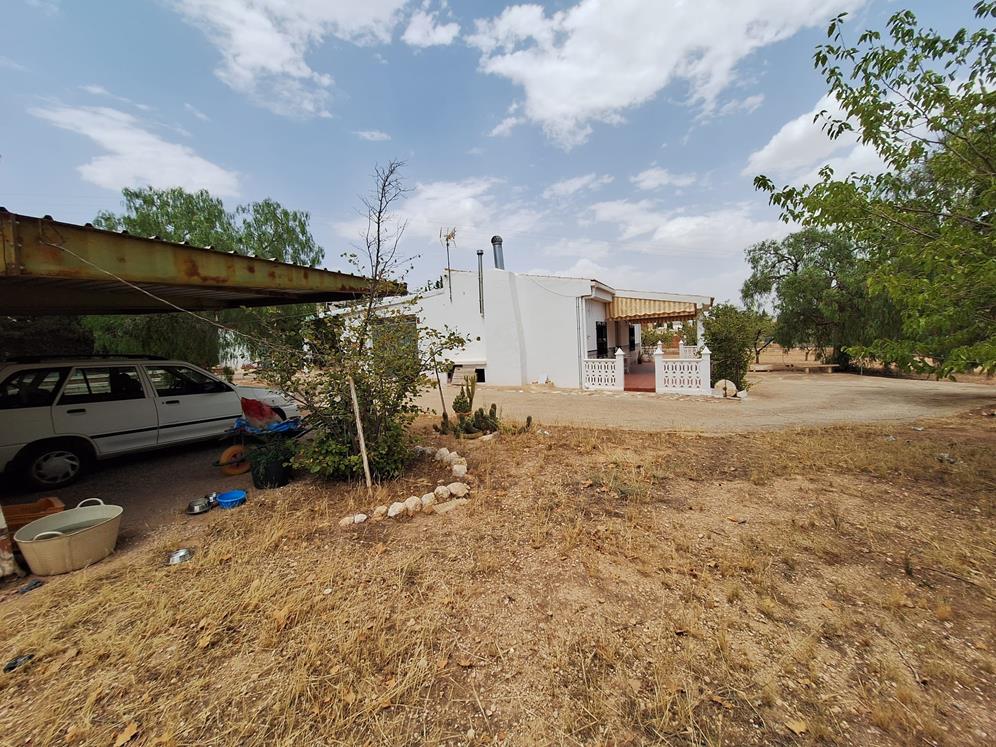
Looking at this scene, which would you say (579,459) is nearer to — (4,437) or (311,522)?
(311,522)

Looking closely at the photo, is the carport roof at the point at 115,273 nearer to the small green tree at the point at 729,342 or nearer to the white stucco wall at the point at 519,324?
the white stucco wall at the point at 519,324

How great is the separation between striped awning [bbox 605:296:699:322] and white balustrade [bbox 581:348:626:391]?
274 cm

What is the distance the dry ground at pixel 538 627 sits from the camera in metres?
1.84

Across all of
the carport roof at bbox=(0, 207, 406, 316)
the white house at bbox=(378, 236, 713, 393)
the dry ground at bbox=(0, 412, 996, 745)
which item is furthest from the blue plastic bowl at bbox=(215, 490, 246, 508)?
the white house at bbox=(378, 236, 713, 393)

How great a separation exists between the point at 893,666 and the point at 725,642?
830mm

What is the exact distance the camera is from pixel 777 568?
299 cm

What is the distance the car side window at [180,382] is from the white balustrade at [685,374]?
34.0 ft

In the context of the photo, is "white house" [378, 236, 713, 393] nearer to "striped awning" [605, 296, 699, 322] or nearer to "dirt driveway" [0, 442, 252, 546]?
"striped awning" [605, 296, 699, 322]

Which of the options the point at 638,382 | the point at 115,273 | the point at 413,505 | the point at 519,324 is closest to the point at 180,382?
the point at 115,273

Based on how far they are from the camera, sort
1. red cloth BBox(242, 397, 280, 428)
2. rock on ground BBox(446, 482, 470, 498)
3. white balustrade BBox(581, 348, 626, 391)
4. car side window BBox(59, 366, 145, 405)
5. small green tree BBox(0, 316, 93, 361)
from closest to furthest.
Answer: rock on ground BBox(446, 482, 470, 498) < car side window BBox(59, 366, 145, 405) < red cloth BBox(242, 397, 280, 428) < white balustrade BBox(581, 348, 626, 391) < small green tree BBox(0, 316, 93, 361)

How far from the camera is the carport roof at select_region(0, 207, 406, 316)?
2.95 m

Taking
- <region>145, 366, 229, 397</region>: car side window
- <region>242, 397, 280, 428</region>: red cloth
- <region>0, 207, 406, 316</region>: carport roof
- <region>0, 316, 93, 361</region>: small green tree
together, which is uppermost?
<region>0, 316, 93, 361</region>: small green tree

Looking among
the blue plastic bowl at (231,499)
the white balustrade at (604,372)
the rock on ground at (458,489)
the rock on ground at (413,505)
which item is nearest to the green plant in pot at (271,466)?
the blue plastic bowl at (231,499)

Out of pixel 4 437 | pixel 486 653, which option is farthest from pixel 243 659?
pixel 4 437
